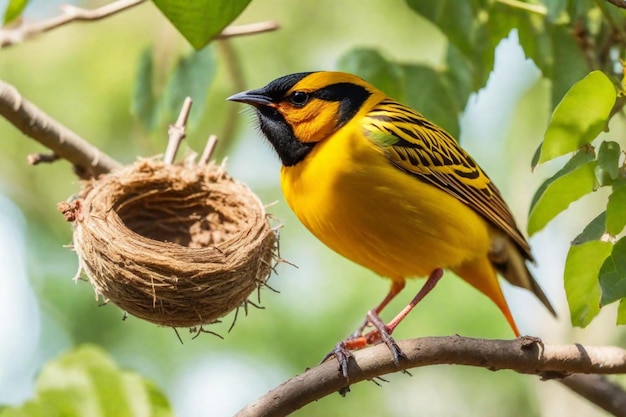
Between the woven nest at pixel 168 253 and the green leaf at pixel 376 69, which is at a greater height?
the green leaf at pixel 376 69

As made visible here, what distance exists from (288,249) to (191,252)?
178 inches

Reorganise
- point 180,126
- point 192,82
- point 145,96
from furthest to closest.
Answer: point 145,96
point 192,82
point 180,126

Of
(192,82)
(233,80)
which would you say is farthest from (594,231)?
(233,80)

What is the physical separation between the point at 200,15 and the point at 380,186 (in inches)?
55.3

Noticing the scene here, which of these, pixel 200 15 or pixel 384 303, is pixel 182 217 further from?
pixel 200 15

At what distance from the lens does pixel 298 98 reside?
14.3 ft

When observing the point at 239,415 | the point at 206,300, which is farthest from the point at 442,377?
the point at 239,415

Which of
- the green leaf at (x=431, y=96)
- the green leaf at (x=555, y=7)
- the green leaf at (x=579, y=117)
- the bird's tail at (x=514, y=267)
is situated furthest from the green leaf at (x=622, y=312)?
the bird's tail at (x=514, y=267)

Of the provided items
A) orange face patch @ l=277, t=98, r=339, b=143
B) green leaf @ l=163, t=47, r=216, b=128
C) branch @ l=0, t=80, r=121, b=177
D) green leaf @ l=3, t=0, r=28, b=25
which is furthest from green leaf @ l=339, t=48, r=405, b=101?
green leaf @ l=3, t=0, r=28, b=25

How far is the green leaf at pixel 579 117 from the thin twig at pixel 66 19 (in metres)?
2.11

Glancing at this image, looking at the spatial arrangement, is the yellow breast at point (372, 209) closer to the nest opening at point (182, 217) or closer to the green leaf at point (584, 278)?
the nest opening at point (182, 217)

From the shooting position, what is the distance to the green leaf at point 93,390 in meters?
3.39

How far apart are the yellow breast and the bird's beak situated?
0.35m

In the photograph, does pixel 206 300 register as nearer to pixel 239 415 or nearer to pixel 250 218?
pixel 250 218
